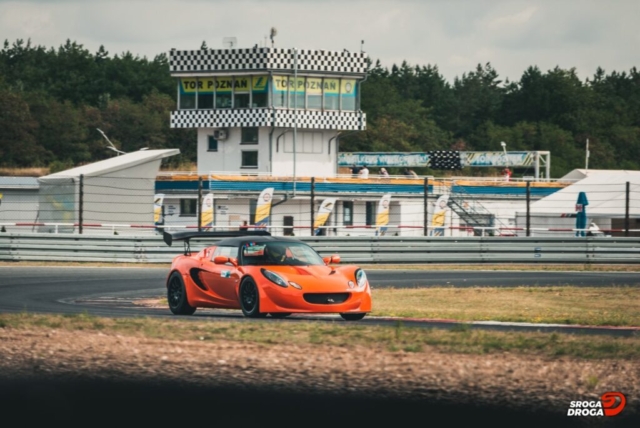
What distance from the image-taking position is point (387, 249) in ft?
100

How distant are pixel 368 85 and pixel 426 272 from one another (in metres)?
86.9

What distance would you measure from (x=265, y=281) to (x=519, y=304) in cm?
560

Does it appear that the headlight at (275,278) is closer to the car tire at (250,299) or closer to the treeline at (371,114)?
the car tire at (250,299)

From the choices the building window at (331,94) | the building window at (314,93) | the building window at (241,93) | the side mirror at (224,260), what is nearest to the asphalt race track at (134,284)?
the side mirror at (224,260)

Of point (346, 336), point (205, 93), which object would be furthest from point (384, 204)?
point (346, 336)

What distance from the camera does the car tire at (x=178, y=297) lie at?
54.6 ft

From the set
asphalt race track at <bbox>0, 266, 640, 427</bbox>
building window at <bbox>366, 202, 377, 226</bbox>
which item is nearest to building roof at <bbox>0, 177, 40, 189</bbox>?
building window at <bbox>366, 202, 377, 226</bbox>

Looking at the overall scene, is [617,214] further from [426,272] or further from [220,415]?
[220,415]

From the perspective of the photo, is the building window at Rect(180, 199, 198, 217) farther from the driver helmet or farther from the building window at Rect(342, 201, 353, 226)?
the driver helmet

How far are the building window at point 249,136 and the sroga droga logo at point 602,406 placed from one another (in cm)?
5673

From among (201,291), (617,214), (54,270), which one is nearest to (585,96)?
(617,214)

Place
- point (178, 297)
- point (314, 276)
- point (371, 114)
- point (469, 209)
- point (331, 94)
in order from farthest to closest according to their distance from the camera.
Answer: point (371, 114) → point (331, 94) → point (469, 209) → point (178, 297) → point (314, 276)

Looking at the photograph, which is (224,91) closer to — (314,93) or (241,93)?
(241,93)

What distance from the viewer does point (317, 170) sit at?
6644cm
